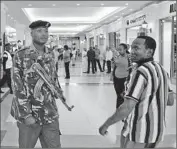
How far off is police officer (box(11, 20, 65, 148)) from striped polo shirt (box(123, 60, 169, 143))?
2.44ft

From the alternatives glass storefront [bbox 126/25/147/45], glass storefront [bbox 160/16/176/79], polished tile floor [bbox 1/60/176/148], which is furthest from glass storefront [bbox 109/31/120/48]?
polished tile floor [bbox 1/60/176/148]

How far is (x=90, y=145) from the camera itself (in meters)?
4.44

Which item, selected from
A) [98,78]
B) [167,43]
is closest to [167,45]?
[167,43]

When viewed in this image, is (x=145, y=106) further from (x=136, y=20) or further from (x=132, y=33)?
(x=132, y=33)

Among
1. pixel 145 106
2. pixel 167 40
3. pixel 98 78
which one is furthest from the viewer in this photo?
pixel 98 78

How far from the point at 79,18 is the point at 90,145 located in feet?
81.0

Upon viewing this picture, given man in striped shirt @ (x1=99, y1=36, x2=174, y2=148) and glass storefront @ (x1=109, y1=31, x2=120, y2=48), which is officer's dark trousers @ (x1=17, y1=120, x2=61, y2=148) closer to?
man in striped shirt @ (x1=99, y1=36, x2=174, y2=148)

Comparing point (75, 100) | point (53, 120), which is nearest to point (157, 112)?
point (53, 120)

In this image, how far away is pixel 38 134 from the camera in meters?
2.65

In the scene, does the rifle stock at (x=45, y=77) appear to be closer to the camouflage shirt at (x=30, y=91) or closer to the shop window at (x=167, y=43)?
the camouflage shirt at (x=30, y=91)

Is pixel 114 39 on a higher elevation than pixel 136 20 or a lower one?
lower

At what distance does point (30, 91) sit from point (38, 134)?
38cm

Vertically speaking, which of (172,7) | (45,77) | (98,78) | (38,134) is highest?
(172,7)

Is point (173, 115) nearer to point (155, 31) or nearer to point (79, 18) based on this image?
point (155, 31)
